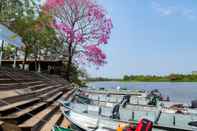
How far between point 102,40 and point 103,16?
2181mm

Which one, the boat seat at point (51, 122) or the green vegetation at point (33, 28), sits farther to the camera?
the green vegetation at point (33, 28)

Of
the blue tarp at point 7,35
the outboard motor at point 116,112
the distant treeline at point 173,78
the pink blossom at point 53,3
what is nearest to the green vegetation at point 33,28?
the pink blossom at point 53,3

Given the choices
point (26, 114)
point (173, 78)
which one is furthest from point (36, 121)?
point (173, 78)

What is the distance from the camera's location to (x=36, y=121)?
25.5ft

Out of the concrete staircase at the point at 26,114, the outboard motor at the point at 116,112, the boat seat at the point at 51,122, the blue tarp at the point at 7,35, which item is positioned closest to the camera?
the concrete staircase at the point at 26,114

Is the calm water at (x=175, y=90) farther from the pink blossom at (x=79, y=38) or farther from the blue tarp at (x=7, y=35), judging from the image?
the blue tarp at (x=7, y=35)

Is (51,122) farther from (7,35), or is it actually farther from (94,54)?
(94,54)

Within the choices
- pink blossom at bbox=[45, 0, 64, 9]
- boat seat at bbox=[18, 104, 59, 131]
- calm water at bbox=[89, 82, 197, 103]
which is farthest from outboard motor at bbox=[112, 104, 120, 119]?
pink blossom at bbox=[45, 0, 64, 9]

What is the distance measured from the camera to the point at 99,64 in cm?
2764

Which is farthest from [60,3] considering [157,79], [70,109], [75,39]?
[157,79]

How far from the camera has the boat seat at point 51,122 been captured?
7870 mm

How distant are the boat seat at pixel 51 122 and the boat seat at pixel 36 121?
0.41ft

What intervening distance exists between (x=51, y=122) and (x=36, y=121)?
103 centimetres

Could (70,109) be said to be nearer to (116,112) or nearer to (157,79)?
(116,112)
